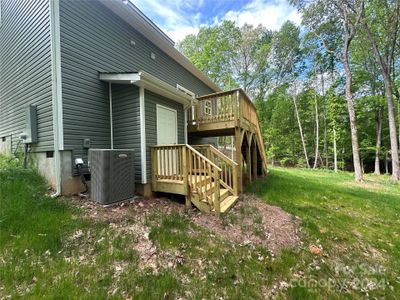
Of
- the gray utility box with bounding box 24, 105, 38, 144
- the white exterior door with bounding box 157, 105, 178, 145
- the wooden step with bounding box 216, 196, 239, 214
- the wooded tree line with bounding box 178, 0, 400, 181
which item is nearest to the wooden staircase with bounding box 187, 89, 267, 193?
the wooden step with bounding box 216, 196, 239, 214

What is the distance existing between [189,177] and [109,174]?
176 centimetres

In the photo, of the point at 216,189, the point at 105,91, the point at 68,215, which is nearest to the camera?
the point at 68,215

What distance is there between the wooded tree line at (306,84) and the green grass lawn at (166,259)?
13891 millimetres

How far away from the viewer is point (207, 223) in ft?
13.6

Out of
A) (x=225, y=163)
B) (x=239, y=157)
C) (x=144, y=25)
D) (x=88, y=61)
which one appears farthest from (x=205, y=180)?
(x=144, y=25)

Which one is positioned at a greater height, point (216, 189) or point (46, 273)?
point (216, 189)

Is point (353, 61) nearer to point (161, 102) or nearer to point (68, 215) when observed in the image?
point (161, 102)

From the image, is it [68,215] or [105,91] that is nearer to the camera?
[68,215]

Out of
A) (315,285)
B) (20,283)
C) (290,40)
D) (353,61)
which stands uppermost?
(290,40)

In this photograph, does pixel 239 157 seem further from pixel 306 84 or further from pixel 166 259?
pixel 306 84

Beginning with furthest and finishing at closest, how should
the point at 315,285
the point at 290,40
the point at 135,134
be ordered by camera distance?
the point at 290,40
the point at 135,134
the point at 315,285

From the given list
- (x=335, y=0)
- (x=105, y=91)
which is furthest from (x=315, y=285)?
(x=335, y=0)

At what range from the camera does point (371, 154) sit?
2052 cm

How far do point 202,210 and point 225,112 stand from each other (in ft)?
12.5
